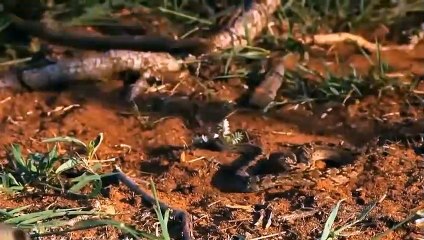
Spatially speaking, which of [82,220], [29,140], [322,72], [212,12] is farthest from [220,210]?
[212,12]

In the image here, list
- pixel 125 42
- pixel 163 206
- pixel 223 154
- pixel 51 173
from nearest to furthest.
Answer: pixel 163 206 < pixel 51 173 < pixel 223 154 < pixel 125 42

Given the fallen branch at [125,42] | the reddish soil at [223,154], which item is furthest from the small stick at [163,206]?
the fallen branch at [125,42]

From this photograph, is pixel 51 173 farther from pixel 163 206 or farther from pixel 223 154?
pixel 223 154

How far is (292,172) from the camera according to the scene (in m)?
3.10

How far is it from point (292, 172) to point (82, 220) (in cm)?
74

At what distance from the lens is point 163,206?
2.85 meters

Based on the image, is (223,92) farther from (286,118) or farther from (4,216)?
(4,216)

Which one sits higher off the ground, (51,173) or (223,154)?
(51,173)

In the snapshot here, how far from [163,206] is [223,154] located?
516mm

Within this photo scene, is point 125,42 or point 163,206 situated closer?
point 163,206

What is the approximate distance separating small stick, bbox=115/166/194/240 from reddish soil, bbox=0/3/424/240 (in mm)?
26

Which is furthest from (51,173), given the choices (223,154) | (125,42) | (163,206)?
(125,42)

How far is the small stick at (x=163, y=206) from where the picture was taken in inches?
107

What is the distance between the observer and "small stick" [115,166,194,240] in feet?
8.92
